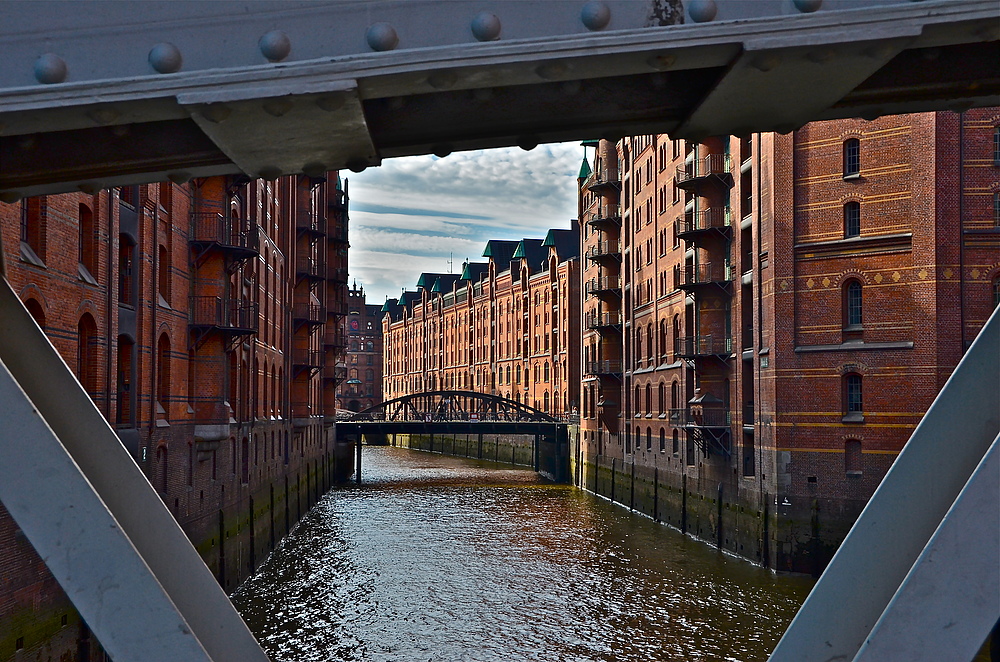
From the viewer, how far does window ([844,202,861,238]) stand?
24672 mm

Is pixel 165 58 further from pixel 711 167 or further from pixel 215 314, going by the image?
pixel 711 167

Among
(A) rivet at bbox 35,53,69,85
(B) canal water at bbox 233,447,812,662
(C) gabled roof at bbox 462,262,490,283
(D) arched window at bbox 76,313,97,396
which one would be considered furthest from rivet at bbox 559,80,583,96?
(C) gabled roof at bbox 462,262,490,283

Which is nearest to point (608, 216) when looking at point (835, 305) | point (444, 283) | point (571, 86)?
point (835, 305)

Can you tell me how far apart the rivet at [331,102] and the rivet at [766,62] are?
3.79ft

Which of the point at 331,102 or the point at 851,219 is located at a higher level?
the point at 851,219

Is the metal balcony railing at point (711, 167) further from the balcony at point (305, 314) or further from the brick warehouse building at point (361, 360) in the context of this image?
the brick warehouse building at point (361, 360)

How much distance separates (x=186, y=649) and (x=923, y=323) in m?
23.6

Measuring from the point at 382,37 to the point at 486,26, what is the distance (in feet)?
0.95

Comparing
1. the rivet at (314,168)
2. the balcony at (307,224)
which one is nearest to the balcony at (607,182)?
the balcony at (307,224)

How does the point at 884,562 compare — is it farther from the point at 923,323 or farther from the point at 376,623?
the point at 923,323

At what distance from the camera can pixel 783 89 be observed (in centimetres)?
290

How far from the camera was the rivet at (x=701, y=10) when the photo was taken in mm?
2584

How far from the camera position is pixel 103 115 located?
2795 mm

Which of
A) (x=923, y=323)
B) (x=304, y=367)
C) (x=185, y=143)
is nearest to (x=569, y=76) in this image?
(x=185, y=143)
